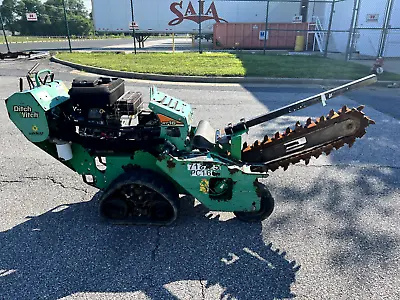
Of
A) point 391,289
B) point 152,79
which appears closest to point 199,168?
point 391,289

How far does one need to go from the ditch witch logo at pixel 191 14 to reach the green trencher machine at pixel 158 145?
22.6 metres

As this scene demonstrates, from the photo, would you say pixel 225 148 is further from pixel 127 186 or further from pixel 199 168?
pixel 127 186

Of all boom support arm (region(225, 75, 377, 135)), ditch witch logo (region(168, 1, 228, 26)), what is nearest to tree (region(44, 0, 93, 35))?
ditch witch logo (region(168, 1, 228, 26))

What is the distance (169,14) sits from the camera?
24.4 meters

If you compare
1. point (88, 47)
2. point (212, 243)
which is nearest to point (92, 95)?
point (212, 243)

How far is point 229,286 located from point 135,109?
1.84 m

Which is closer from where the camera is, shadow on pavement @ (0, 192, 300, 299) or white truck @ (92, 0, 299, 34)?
shadow on pavement @ (0, 192, 300, 299)

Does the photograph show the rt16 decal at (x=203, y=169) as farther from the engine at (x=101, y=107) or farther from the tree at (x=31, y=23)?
the tree at (x=31, y=23)

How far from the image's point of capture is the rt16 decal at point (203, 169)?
3.14 m

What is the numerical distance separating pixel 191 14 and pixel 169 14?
163 centimetres

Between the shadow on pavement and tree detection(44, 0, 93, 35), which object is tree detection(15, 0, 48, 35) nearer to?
tree detection(44, 0, 93, 35)

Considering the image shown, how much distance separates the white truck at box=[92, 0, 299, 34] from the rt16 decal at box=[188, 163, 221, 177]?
2295cm

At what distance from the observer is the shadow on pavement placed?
266cm

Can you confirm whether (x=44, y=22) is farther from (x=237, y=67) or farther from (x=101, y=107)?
(x=101, y=107)
